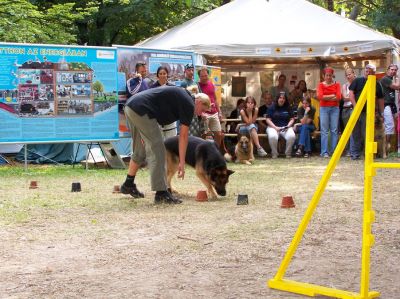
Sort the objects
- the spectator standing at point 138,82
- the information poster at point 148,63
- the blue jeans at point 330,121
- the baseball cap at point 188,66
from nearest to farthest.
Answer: the spectator standing at point 138,82
the information poster at point 148,63
the baseball cap at point 188,66
the blue jeans at point 330,121

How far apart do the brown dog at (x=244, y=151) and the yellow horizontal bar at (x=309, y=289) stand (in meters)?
10.2

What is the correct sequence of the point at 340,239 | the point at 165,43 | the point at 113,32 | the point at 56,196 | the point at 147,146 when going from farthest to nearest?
the point at 113,32 < the point at 165,43 < the point at 56,196 < the point at 147,146 < the point at 340,239

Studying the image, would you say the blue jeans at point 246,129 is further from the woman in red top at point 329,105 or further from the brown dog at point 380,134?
the brown dog at point 380,134

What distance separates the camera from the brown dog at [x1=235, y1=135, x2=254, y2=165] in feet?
49.3

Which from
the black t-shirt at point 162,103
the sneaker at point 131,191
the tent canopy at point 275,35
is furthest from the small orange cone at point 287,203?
the tent canopy at point 275,35

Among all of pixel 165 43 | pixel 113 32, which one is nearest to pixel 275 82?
pixel 165 43

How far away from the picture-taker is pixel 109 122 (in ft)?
44.5

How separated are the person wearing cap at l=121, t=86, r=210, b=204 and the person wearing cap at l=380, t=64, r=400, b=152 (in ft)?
27.0

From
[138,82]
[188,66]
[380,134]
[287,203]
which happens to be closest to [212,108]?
[188,66]

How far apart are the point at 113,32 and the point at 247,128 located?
871 centimetres

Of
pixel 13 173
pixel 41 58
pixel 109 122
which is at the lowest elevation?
pixel 13 173

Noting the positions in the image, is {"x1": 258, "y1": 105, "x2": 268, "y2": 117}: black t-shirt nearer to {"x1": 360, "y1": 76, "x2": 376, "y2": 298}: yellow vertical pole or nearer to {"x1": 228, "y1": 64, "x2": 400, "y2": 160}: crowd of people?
{"x1": 228, "y1": 64, "x2": 400, "y2": 160}: crowd of people

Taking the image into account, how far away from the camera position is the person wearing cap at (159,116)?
26.9ft

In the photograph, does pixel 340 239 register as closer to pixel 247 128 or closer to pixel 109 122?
pixel 109 122
